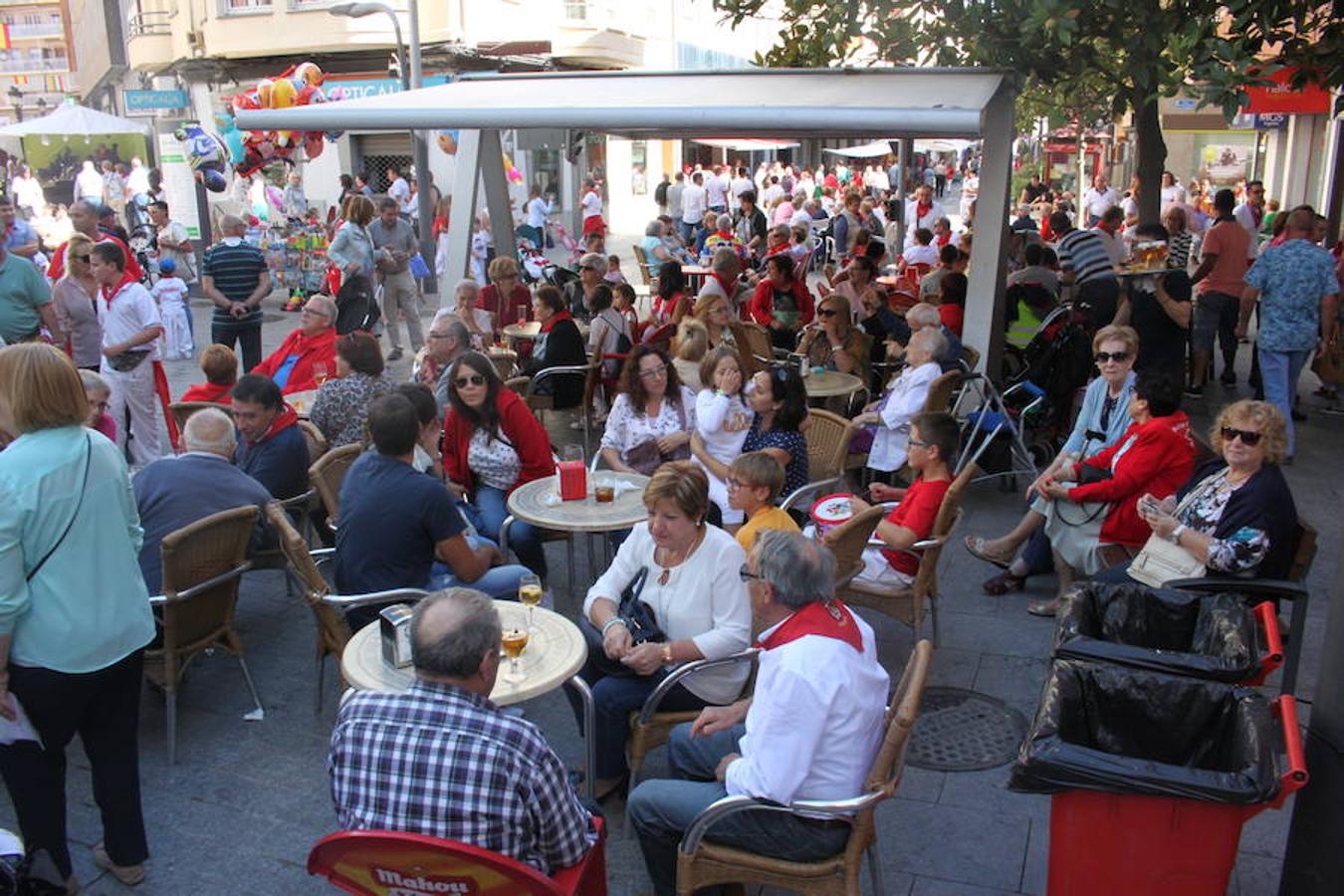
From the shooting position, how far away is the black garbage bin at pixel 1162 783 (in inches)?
102

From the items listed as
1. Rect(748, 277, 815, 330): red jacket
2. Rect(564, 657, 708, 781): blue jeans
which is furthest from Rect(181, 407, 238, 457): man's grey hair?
Rect(748, 277, 815, 330): red jacket

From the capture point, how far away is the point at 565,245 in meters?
A: 23.8

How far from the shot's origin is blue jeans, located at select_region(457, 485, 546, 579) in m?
5.36

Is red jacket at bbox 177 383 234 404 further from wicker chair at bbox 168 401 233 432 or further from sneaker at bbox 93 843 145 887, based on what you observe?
sneaker at bbox 93 843 145 887

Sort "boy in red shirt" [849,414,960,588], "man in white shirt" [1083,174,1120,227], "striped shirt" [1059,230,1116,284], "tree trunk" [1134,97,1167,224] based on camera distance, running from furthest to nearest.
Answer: "man in white shirt" [1083,174,1120,227] → "tree trunk" [1134,97,1167,224] → "striped shirt" [1059,230,1116,284] → "boy in red shirt" [849,414,960,588]

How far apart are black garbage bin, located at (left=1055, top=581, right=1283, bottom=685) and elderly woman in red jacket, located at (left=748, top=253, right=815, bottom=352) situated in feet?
20.0

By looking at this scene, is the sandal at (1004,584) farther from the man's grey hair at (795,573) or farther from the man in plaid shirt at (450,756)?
the man in plaid shirt at (450,756)

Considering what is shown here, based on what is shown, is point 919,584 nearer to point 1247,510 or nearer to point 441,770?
point 1247,510

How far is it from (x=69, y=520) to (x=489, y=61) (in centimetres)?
2321

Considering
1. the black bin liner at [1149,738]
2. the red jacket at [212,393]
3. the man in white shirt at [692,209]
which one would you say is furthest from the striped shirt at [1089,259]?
the man in white shirt at [692,209]

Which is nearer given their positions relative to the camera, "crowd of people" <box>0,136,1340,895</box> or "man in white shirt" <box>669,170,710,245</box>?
"crowd of people" <box>0,136,1340,895</box>

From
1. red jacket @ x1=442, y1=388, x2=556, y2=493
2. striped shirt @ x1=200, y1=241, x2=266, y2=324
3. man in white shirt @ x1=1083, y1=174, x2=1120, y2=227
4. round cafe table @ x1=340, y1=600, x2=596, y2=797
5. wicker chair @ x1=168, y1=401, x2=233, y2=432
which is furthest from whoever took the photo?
man in white shirt @ x1=1083, y1=174, x2=1120, y2=227

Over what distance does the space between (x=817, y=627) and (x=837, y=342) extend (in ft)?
17.6

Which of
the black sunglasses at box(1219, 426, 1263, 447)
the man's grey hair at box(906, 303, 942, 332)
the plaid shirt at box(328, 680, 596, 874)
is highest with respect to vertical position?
the man's grey hair at box(906, 303, 942, 332)
